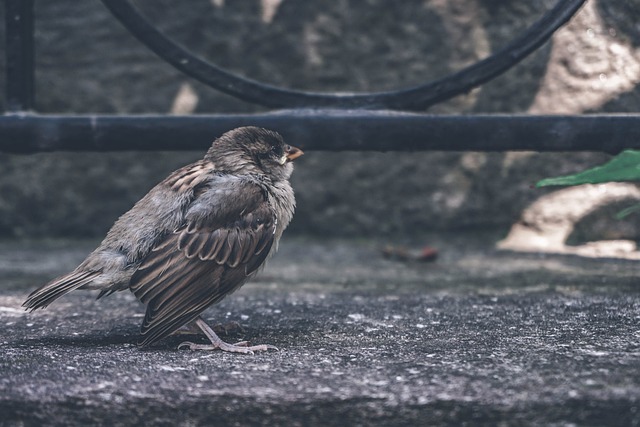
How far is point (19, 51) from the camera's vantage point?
2512 mm

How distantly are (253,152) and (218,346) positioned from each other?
2.65ft

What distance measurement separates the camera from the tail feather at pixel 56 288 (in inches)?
84.6

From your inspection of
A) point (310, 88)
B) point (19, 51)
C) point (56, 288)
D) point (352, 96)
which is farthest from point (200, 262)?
point (310, 88)

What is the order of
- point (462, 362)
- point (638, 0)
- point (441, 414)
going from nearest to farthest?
point (441, 414) → point (462, 362) → point (638, 0)

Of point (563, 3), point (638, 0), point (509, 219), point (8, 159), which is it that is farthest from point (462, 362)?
point (8, 159)

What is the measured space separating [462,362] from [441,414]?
32cm

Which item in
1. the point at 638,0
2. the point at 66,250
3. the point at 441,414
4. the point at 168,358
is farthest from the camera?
the point at 66,250

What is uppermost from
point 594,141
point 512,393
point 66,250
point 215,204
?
point 594,141

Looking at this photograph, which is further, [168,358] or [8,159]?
[8,159]

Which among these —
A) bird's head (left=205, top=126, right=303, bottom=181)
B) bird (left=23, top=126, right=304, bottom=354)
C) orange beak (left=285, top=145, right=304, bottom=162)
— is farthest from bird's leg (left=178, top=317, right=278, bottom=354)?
orange beak (left=285, top=145, right=304, bottom=162)

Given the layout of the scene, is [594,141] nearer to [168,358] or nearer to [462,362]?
[462,362]

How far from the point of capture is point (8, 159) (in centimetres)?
386

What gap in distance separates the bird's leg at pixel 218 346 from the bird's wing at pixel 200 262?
74mm

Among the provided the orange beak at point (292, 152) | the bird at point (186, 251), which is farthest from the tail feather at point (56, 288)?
the orange beak at point (292, 152)
